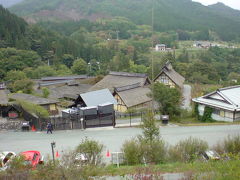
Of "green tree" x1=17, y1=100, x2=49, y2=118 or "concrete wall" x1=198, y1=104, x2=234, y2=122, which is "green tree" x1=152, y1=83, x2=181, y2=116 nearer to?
"concrete wall" x1=198, y1=104, x2=234, y2=122

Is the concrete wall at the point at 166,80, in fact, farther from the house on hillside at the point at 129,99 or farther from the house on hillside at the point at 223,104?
the house on hillside at the point at 223,104

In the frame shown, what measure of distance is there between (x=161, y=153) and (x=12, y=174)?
21.5ft

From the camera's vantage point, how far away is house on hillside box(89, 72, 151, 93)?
34.4 metres

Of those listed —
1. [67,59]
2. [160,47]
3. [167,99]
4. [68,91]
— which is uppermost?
[160,47]

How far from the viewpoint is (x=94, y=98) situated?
26891 millimetres

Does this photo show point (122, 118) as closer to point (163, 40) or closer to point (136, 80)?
point (136, 80)

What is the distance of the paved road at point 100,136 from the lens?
16.4 m

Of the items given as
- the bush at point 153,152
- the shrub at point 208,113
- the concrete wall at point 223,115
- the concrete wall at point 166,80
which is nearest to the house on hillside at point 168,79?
the concrete wall at point 166,80

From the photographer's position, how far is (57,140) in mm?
17422

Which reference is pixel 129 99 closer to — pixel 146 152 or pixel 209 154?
pixel 146 152

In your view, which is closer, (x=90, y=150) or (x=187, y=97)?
(x=90, y=150)

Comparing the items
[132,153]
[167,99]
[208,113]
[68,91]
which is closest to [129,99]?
[167,99]

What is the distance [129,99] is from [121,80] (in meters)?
8.00

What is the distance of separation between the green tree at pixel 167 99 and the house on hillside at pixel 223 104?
2745mm
